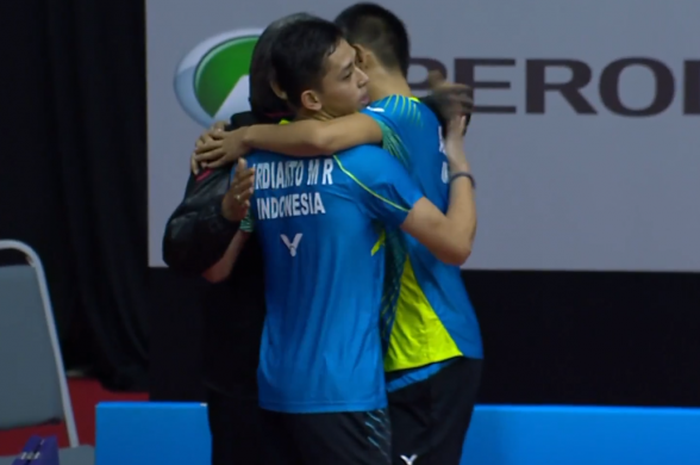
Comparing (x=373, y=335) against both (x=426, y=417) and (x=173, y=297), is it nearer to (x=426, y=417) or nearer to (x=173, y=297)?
(x=426, y=417)

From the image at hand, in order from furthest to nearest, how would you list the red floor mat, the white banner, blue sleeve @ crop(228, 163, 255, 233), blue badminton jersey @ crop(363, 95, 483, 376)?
1. the red floor mat
2. the white banner
3. blue badminton jersey @ crop(363, 95, 483, 376)
4. blue sleeve @ crop(228, 163, 255, 233)

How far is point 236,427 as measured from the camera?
72.2 inches

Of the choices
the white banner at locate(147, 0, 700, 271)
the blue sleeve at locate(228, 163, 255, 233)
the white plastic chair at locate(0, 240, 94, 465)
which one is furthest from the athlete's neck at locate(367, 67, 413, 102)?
the white banner at locate(147, 0, 700, 271)

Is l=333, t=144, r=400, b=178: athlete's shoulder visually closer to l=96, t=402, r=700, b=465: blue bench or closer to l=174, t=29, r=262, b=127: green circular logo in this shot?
l=96, t=402, r=700, b=465: blue bench

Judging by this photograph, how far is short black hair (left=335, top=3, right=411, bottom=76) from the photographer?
1959 millimetres

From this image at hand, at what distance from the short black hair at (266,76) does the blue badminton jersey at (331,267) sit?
13 cm

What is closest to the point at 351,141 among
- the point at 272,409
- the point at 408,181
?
the point at 408,181

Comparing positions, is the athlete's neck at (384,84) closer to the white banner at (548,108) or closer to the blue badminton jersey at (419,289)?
the blue badminton jersey at (419,289)

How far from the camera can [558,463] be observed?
2326 mm

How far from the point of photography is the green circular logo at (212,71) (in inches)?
132

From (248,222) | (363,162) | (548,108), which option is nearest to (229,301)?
(248,222)

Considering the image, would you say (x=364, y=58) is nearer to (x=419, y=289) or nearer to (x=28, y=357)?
(x=419, y=289)


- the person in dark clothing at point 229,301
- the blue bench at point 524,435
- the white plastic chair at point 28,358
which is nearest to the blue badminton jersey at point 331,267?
Result: the person in dark clothing at point 229,301

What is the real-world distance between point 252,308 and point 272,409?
0.18 m
